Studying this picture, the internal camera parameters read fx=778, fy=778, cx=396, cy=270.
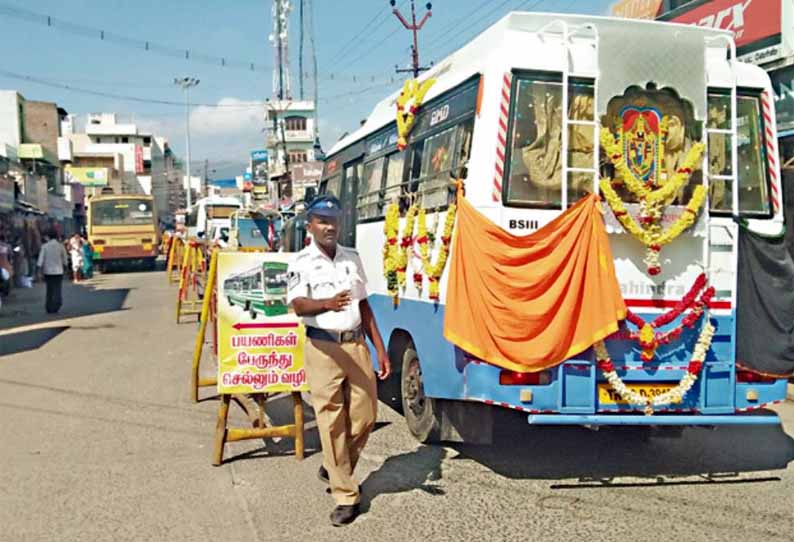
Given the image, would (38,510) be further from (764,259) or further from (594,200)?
(764,259)

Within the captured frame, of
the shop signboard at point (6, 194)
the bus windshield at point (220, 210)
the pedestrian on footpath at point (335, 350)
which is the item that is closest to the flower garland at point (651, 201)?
the pedestrian on footpath at point (335, 350)

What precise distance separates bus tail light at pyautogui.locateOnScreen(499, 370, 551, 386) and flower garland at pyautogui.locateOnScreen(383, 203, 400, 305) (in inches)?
71.3

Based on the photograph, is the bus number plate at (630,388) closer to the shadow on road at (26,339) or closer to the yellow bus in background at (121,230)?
the shadow on road at (26,339)

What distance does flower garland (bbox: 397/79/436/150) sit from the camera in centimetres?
656

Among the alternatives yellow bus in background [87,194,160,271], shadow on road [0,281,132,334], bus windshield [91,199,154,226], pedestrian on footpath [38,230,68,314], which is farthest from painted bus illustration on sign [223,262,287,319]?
bus windshield [91,199,154,226]

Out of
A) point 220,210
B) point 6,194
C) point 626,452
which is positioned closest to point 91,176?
point 220,210

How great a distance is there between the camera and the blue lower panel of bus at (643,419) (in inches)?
200

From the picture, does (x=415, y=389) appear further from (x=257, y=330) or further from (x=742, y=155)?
(x=742, y=155)

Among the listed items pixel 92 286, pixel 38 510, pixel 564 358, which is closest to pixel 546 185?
pixel 564 358

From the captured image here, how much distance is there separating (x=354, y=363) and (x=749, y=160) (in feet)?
10.9

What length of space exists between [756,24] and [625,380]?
7.82 m

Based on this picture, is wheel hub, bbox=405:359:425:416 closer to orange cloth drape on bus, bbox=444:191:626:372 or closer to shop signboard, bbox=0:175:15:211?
orange cloth drape on bus, bbox=444:191:626:372

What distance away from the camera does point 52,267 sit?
55.4 ft

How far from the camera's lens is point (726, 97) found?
561cm
